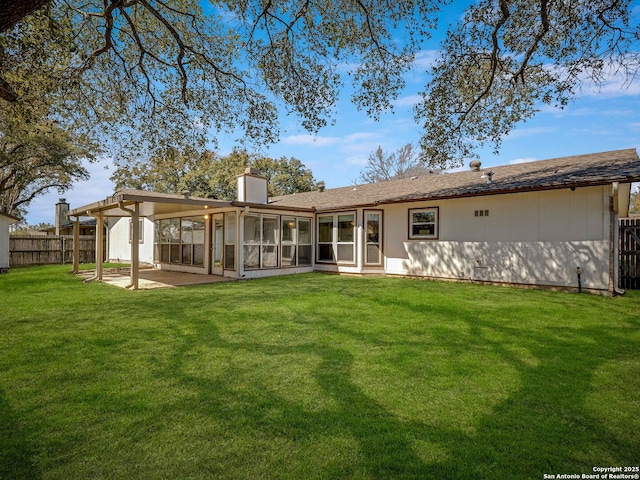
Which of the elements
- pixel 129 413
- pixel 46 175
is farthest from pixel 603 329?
pixel 46 175

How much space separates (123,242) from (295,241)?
1191 cm

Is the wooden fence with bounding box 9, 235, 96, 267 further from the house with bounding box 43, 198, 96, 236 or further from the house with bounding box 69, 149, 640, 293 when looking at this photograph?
the house with bounding box 69, 149, 640, 293

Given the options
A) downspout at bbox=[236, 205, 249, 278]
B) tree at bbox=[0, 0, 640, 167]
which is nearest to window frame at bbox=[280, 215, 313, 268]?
downspout at bbox=[236, 205, 249, 278]

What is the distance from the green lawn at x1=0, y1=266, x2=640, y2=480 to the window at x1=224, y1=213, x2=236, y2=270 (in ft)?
18.5

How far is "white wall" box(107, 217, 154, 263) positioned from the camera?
1695cm

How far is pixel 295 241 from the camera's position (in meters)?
13.3

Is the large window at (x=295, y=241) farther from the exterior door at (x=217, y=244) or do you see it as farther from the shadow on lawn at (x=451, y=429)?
the shadow on lawn at (x=451, y=429)

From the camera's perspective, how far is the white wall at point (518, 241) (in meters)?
8.38

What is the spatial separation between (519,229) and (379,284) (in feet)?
14.1

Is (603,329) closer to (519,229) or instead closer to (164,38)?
(519,229)

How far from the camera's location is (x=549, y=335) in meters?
4.89

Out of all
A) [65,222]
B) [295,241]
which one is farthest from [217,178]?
[295,241]

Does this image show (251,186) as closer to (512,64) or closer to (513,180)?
(513,180)

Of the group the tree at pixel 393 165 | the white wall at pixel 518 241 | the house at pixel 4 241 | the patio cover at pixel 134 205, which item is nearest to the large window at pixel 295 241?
the patio cover at pixel 134 205
